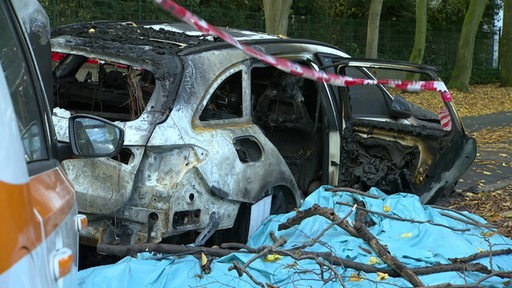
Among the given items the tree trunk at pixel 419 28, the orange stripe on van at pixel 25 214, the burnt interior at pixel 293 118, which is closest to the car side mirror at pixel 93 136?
the orange stripe on van at pixel 25 214

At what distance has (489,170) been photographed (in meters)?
8.91

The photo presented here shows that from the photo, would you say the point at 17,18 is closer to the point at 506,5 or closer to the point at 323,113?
the point at 323,113

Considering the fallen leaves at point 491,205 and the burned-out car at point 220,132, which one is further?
the fallen leaves at point 491,205

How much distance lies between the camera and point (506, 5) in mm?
23469

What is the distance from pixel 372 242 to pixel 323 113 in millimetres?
1450

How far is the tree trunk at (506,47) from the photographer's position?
76.2 feet

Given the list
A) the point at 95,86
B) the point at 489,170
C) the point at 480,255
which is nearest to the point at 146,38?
the point at 95,86

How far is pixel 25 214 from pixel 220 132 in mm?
2891

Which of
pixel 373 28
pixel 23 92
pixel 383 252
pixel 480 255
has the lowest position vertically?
pixel 480 255

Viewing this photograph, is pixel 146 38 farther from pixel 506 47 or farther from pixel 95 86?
pixel 506 47

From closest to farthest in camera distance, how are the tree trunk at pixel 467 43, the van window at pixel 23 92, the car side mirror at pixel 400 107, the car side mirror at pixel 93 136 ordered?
the van window at pixel 23 92 → the car side mirror at pixel 93 136 → the car side mirror at pixel 400 107 → the tree trunk at pixel 467 43

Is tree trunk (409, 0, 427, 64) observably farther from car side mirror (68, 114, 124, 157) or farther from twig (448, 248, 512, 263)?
car side mirror (68, 114, 124, 157)

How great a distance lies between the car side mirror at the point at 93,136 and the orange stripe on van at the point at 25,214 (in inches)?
17.8

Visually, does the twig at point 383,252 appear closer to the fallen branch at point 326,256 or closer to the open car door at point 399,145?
the fallen branch at point 326,256
